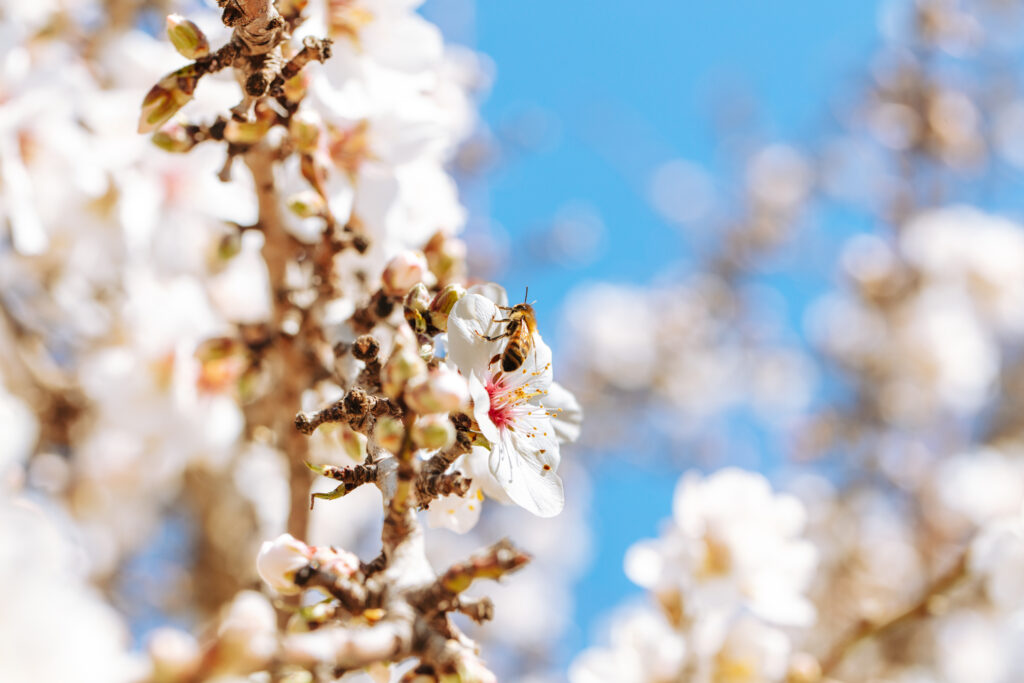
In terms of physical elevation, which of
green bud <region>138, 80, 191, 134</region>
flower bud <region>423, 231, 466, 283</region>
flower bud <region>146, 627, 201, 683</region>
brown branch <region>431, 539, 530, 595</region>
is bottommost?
flower bud <region>146, 627, 201, 683</region>

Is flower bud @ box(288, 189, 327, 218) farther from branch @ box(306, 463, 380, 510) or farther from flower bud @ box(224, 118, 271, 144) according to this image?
branch @ box(306, 463, 380, 510)

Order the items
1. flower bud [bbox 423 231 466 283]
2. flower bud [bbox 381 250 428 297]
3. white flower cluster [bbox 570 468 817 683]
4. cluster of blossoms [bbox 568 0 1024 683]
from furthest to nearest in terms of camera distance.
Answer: cluster of blossoms [bbox 568 0 1024 683] → white flower cluster [bbox 570 468 817 683] → flower bud [bbox 423 231 466 283] → flower bud [bbox 381 250 428 297]

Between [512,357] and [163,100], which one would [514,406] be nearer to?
[512,357]

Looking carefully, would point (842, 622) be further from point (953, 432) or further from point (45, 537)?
point (45, 537)

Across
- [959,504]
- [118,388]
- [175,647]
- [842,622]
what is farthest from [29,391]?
[959,504]

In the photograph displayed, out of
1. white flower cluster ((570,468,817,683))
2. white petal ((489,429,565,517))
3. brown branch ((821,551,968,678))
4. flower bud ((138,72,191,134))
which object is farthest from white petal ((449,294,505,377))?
brown branch ((821,551,968,678))

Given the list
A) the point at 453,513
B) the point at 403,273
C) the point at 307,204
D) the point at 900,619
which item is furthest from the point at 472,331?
the point at 900,619

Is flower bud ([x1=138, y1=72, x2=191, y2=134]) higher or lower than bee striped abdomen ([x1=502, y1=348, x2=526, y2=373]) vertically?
higher
